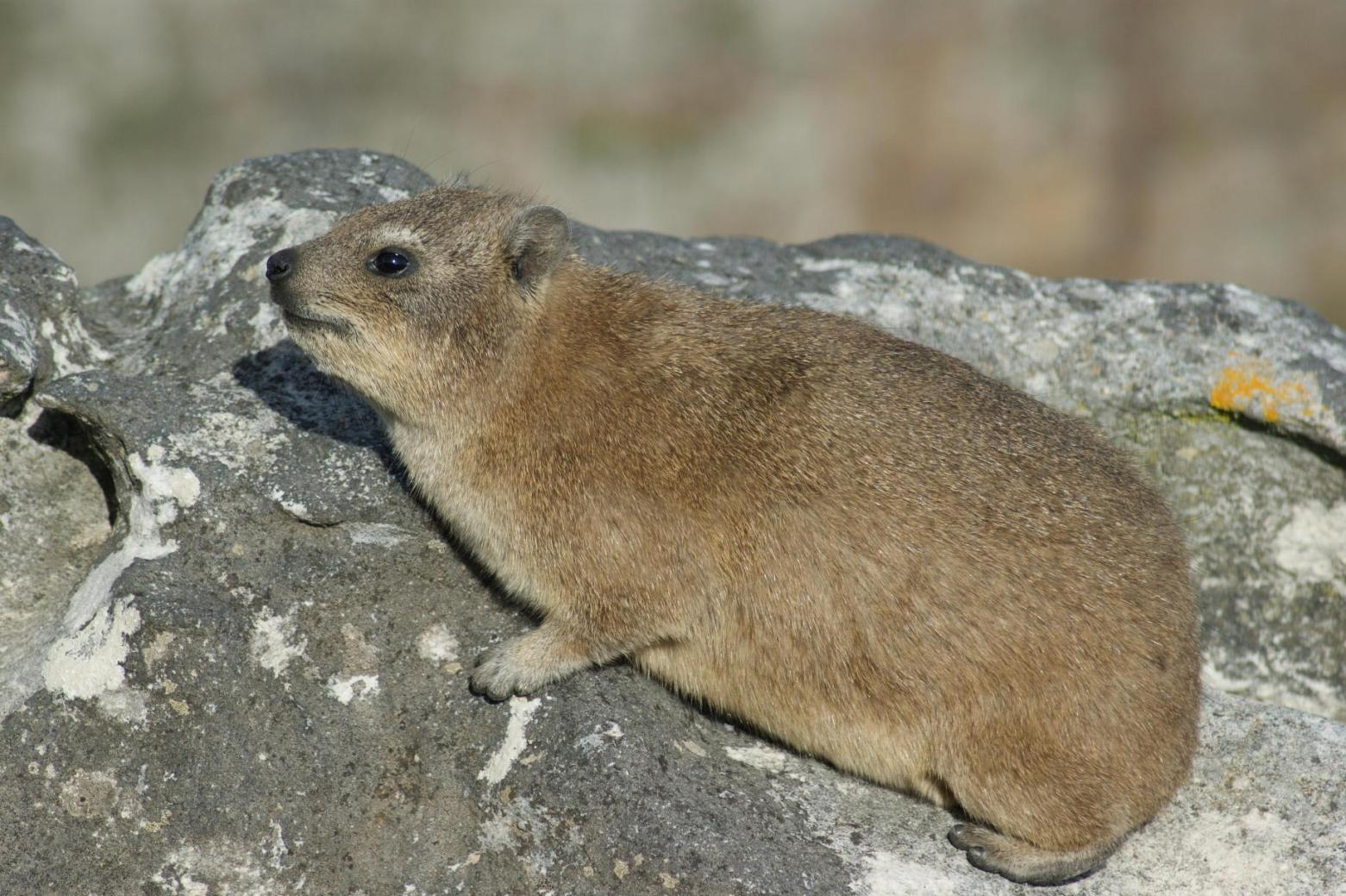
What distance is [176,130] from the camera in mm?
16875

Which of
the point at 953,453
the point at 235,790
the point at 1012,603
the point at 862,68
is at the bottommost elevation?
the point at 235,790

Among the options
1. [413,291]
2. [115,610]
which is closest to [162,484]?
[115,610]

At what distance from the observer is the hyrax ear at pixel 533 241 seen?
19.4 ft

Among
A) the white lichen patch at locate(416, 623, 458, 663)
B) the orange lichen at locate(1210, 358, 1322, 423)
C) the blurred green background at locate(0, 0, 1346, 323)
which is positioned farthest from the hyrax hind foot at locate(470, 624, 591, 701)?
the blurred green background at locate(0, 0, 1346, 323)

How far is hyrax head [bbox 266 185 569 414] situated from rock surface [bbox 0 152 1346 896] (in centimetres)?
70

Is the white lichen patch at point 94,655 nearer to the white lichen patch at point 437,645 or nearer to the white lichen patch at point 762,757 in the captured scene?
the white lichen patch at point 437,645

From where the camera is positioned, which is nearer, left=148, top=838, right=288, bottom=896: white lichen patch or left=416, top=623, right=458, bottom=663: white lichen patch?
left=148, top=838, right=288, bottom=896: white lichen patch

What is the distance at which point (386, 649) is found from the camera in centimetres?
548

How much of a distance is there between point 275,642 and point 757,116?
43.4 feet

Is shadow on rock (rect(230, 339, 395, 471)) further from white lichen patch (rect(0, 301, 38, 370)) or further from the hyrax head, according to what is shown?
white lichen patch (rect(0, 301, 38, 370))

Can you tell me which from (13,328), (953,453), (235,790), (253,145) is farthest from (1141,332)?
(253,145)

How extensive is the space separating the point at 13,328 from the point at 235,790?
9.41ft

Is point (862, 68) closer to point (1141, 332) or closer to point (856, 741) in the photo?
point (1141, 332)

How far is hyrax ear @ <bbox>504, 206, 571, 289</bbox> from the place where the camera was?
19.4ft
